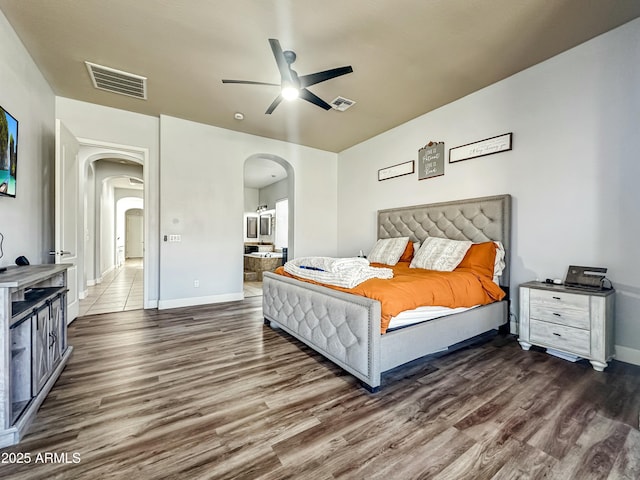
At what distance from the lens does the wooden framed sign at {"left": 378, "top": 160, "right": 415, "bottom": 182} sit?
4391 mm

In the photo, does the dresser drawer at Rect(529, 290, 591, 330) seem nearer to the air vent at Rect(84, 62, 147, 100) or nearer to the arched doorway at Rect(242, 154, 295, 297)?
the arched doorway at Rect(242, 154, 295, 297)

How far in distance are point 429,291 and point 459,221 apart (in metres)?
1.71

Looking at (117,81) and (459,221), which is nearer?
(117,81)

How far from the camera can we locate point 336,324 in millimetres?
2221

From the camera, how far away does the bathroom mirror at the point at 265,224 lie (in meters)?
9.73

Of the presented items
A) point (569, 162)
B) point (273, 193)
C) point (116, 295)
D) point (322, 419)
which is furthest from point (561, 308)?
point (273, 193)

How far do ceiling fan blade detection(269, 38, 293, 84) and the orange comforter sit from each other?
1.93 metres

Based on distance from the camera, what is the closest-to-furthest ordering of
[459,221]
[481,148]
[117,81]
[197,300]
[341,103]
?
[117,81] → [481,148] → [459,221] → [341,103] → [197,300]

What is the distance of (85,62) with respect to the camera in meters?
2.95

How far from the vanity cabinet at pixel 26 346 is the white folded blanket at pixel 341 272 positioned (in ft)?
6.55

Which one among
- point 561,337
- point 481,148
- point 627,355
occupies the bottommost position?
point 627,355

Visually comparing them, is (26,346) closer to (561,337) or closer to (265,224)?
(561,337)

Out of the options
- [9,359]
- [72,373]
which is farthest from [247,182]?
[9,359]

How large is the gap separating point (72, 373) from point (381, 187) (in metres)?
4.62
